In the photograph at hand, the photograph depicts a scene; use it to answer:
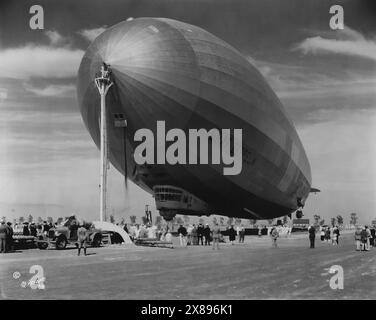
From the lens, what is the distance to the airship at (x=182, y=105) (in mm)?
30438

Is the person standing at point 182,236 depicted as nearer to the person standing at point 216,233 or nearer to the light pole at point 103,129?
the person standing at point 216,233

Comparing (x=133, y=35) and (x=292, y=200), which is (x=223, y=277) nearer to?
(x=133, y=35)

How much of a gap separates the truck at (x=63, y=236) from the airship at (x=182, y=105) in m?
6.48

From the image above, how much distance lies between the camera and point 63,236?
29.2 m

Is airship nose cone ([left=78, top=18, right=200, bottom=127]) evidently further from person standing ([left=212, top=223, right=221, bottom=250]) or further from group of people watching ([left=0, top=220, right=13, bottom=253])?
group of people watching ([left=0, top=220, right=13, bottom=253])

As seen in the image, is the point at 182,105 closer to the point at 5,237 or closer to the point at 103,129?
the point at 103,129

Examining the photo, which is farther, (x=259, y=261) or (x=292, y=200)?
(x=292, y=200)

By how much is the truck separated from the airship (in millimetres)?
6484

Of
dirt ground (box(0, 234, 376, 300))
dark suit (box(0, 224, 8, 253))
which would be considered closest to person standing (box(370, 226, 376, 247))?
dirt ground (box(0, 234, 376, 300))

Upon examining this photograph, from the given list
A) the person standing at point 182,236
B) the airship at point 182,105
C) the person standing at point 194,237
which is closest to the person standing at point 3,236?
the airship at point 182,105

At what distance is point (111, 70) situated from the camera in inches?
1208

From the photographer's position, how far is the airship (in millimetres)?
30438
